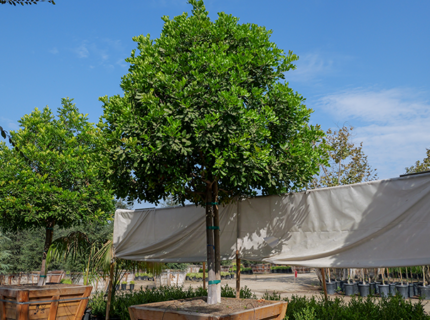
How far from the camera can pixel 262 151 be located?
4586mm

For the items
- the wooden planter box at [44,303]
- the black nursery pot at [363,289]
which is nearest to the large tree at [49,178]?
the wooden planter box at [44,303]

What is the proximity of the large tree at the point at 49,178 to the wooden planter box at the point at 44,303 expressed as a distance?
54.2 inches

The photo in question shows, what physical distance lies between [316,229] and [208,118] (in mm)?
2617

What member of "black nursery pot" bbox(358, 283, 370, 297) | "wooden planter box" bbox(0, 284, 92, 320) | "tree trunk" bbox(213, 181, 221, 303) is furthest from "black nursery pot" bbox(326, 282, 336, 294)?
"tree trunk" bbox(213, 181, 221, 303)

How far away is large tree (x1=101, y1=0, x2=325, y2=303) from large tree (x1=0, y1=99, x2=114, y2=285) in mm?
3421

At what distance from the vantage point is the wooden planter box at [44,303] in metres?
7.17

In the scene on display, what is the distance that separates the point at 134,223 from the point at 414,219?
5.75 metres

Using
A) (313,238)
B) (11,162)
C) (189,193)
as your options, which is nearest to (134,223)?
(189,193)

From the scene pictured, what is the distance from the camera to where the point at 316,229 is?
5488 mm

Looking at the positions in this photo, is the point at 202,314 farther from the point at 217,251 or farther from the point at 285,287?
the point at 285,287

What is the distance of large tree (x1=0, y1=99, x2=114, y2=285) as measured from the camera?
27.5ft

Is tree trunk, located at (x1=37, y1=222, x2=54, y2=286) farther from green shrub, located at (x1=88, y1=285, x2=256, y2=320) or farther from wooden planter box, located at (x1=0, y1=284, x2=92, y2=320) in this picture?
green shrub, located at (x1=88, y1=285, x2=256, y2=320)

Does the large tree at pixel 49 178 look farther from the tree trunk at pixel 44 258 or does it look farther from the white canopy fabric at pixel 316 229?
the white canopy fabric at pixel 316 229

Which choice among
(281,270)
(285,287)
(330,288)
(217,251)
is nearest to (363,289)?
(330,288)
